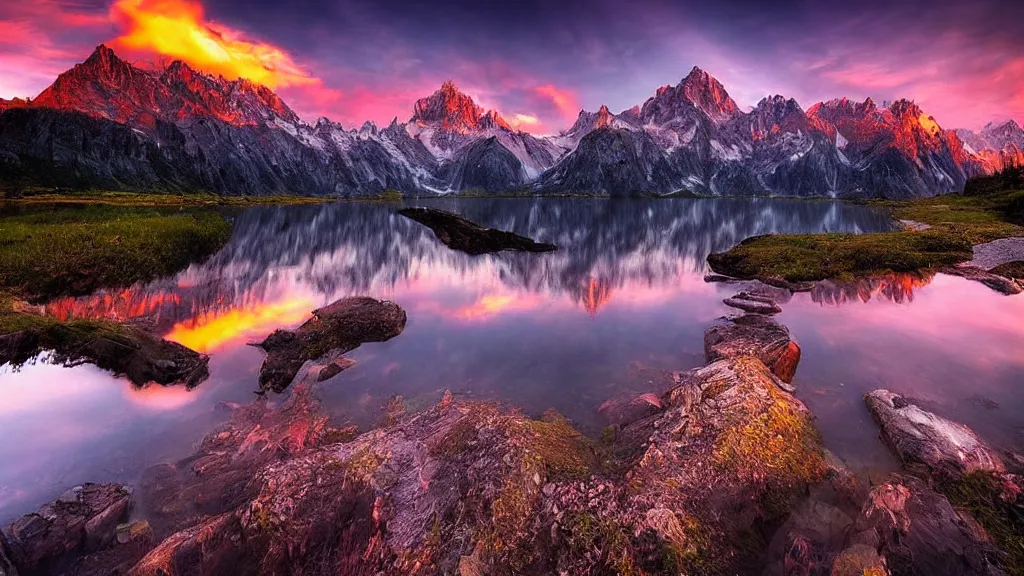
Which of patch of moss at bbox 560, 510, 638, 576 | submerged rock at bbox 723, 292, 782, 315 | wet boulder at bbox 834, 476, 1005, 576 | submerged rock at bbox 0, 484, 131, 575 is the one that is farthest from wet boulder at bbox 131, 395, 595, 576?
submerged rock at bbox 723, 292, 782, 315

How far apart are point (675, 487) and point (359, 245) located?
53.2m

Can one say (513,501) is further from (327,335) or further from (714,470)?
(327,335)

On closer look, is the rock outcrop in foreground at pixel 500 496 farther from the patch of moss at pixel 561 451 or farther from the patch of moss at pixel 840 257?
the patch of moss at pixel 840 257

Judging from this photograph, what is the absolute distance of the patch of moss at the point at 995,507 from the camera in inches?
269

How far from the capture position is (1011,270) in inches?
1157

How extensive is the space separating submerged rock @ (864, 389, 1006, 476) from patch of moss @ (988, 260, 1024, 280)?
27783mm

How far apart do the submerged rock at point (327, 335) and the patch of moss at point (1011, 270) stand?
39.8 metres

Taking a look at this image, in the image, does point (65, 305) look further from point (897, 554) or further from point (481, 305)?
point (897, 554)

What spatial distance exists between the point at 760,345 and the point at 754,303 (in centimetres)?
945

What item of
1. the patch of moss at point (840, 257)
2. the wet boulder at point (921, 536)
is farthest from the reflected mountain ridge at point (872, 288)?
the wet boulder at point (921, 536)

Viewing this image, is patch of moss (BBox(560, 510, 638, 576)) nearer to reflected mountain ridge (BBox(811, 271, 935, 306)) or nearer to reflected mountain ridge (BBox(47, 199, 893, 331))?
reflected mountain ridge (BBox(47, 199, 893, 331))

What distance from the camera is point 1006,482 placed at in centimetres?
827

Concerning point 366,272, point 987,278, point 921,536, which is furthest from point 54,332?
point 987,278

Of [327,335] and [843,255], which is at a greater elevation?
[843,255]
